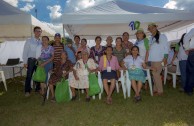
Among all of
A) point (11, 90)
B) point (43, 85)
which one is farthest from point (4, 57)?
point (43, 85)

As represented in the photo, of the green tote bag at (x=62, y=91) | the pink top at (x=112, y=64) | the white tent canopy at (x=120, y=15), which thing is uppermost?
the white tent canopy at (x=120, y=15)

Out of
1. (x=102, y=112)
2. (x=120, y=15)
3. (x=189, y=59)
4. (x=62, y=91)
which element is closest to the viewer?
(x=102, y=112)

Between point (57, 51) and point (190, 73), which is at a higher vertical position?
point (57, 51)

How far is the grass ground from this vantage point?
4109 mm

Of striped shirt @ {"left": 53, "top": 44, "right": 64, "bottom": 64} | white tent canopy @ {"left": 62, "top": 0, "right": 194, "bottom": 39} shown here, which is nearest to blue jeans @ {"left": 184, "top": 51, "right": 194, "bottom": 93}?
white tent canopy @ {"left": 62, "top": 0, "right": 194, "bottom": 39}

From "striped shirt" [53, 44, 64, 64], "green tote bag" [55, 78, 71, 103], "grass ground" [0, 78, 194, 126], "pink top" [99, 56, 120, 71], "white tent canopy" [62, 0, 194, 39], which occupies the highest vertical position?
"white tent canopy" [62, 0, 194, 39]

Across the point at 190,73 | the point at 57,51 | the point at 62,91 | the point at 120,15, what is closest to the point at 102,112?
the point at 62,91

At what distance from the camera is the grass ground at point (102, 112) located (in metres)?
4.11

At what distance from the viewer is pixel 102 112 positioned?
4703 mm

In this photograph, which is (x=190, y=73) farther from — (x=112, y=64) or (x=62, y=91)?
(x=62, y=91)

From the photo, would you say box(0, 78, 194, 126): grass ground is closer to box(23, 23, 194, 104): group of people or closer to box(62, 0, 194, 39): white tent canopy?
box(23, 23, 194, 104): group of people

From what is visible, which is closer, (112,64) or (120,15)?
(112,64)

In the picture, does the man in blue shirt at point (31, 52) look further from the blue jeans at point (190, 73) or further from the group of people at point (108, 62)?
the blue jeans at point (190, 73)

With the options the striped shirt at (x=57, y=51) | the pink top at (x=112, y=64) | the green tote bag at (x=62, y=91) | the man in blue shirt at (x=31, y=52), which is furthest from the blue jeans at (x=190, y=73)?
the man in blue shirt at (x=31, y=52)
